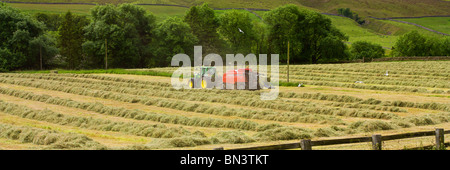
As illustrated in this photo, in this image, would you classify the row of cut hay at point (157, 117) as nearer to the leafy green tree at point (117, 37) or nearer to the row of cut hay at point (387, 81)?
the row of cut hay at point (387, 81)

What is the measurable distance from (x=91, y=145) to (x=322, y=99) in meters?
18.9

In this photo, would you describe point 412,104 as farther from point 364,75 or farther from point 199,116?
point 364,75

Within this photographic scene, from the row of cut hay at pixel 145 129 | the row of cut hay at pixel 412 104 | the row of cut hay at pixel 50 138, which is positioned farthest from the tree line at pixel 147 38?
the row of cut hay at pixel 50 138

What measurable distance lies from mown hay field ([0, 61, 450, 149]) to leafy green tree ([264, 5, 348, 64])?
44.8m

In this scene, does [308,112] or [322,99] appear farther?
[322,99]

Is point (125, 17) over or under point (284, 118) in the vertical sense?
over

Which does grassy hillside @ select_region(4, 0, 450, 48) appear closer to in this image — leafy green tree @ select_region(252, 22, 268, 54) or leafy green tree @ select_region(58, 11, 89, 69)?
leafy green tree @ select_region(252, 22, 268, 54)

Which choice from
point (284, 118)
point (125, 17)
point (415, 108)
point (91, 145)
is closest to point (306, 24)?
point (125, 17)

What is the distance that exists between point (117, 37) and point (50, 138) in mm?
57654

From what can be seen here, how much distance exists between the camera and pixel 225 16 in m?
91.5

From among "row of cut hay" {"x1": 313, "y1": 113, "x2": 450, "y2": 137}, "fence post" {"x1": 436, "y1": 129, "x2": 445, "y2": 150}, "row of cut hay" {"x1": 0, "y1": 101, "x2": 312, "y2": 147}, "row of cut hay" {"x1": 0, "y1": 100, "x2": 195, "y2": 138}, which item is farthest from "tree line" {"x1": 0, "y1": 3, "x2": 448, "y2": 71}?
"fence post" {"x1": 436, "y1": 129, "x2": 445, "y2": 150}

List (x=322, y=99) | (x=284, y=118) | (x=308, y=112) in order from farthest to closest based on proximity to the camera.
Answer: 1. (x=322, y=99)
2. (x=308, y=112)
3. (x=284, y=118)
